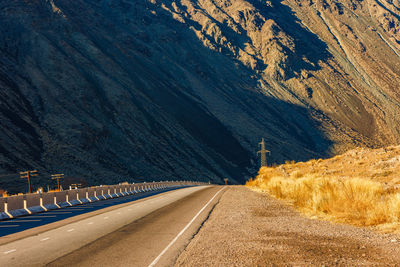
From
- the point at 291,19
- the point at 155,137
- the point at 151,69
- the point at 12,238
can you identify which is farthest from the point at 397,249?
Result: the point at 291,19

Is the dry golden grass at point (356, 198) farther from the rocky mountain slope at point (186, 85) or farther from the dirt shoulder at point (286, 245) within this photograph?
the rocky mountain slope at point (186, 85)

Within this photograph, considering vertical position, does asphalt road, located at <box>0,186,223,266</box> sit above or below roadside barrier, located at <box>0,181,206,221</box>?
above

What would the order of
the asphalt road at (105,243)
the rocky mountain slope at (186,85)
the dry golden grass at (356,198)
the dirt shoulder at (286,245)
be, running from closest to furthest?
the dirt shoulder at (286,245)
the asphalt road at (105,243)
the dry golden grass at (356,198)
the rocky mountain slope at (186,85)

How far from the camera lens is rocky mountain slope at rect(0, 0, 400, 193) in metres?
66.0

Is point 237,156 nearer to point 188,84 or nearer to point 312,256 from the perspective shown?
point 188,84

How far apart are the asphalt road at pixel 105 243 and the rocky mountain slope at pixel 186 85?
35546mm

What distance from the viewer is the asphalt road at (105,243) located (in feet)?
27.3

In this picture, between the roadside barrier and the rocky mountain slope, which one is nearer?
the roadside barrier

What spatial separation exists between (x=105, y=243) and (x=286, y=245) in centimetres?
465

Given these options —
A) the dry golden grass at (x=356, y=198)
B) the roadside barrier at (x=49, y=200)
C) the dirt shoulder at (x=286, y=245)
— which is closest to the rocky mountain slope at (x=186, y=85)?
the roadside barrier at (x=49, y=200)

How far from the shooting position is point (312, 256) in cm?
825

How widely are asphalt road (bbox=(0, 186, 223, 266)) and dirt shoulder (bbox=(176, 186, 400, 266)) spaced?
560 millimetres

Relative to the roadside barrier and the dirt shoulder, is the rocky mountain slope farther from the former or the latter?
the dirt shoulder

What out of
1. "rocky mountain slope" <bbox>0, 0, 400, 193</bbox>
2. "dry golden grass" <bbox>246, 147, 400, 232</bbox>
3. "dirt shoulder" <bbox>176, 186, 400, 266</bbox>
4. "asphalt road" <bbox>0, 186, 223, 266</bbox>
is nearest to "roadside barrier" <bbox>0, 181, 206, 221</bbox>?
"asphalt road" <bbox>0, 186, 223, 266</bbox>
